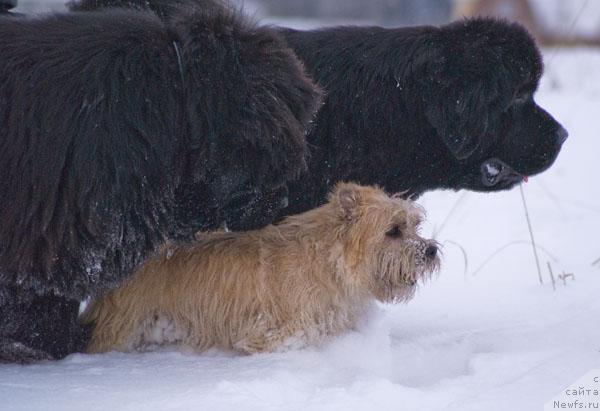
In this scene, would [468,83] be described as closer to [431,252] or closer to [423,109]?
[423,109]

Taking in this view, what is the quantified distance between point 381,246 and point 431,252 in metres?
0.22

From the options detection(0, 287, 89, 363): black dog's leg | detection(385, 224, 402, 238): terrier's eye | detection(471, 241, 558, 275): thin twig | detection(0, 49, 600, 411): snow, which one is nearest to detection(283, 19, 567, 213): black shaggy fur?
detection(385, 224, 402, 238): terrier's eye

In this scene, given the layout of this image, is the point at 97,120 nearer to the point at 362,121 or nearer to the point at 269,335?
the point at 269,335

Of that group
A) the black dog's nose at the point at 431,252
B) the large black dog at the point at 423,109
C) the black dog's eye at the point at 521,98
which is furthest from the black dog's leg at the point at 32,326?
the black dog's eye at the point at 521,98

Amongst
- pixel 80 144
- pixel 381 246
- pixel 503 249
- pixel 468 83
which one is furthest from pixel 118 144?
pixel 503 249

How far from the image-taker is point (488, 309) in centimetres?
417

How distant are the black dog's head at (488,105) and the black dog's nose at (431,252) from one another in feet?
1.81

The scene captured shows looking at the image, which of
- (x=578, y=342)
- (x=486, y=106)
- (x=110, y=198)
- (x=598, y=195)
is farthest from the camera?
(x=598, y=195)

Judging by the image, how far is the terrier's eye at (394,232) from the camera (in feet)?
12.4

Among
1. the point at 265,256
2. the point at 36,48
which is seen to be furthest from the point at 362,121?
the point at 36,48

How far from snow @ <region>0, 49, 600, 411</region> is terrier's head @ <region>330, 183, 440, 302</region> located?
0.18 m

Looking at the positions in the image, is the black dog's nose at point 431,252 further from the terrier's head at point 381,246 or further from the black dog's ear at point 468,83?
the black dog's ear at point 468,83

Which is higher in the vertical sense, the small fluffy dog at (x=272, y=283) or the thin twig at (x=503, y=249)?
the small fluffy dog at (x=272, y=283)

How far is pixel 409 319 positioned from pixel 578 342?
2.81 ft
